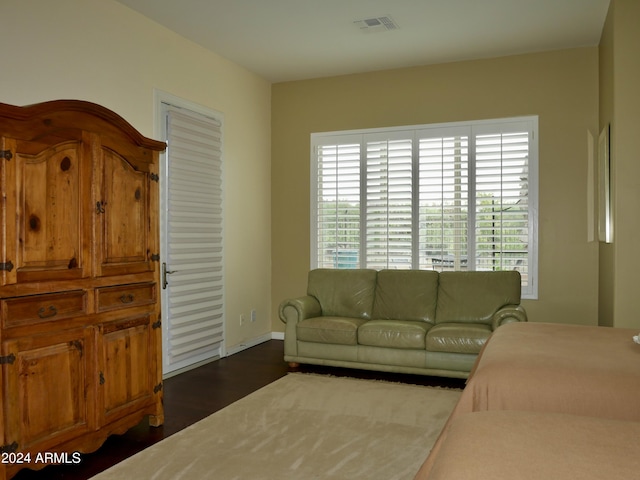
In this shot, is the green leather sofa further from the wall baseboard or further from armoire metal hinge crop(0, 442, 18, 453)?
armoire metal hinge crop(0, 442, 18, 453)

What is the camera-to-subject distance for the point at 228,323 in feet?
19.2

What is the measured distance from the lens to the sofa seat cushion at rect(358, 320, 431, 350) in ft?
15.7

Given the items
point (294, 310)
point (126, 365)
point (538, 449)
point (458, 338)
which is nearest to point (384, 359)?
point (458, 338)

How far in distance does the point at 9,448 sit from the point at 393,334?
3.09 meters

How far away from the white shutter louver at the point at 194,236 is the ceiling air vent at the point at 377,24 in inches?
68.9

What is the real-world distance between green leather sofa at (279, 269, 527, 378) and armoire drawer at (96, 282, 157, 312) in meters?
1.91

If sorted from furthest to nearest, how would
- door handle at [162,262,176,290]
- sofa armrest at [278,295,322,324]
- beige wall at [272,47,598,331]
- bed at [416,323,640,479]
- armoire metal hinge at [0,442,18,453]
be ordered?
beige wall at [272,47,598,331] < sofa armrest at [278,295,322,324] < door handle at [162,262,176,290] < armoire metal hinge at [0,442,18,453] < bed at [416,323,640,479]

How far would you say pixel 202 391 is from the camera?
4473 mm

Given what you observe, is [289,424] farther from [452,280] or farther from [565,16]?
[565,16]

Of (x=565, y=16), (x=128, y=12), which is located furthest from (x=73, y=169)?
(x=565, y=16)

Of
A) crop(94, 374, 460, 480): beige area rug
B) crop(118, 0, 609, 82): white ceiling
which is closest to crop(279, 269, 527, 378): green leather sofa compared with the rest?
crop(94, 374, 460, 480): beige area rug

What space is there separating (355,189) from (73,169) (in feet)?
12.4

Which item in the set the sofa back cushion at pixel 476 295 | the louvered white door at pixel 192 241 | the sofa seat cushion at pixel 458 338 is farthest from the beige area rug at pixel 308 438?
the louvered white door at pixel 192 241

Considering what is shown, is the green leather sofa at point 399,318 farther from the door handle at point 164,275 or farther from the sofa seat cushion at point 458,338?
the door handle at point 164,275
